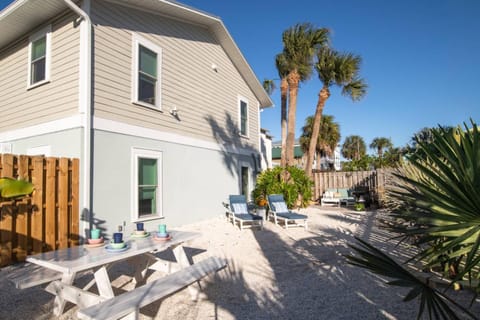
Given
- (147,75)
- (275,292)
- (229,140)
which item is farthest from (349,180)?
(275,292)

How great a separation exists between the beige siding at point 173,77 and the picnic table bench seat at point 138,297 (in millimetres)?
4796

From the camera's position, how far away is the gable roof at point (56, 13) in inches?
266

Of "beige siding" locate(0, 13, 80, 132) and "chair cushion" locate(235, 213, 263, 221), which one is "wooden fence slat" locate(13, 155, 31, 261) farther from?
"chair cushion" locate(235, 213, 263, 221)

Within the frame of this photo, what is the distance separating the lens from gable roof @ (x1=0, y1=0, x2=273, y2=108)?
6750 millimetres

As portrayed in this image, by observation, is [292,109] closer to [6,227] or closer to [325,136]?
[6,227]

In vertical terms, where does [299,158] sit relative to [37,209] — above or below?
above

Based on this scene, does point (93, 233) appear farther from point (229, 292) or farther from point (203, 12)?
point (203, 12)

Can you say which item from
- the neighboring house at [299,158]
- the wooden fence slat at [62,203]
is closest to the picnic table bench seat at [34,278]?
the wooden fence slat at [62,203]

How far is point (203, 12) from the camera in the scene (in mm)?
9711

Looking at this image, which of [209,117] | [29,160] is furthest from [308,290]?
[209,117]

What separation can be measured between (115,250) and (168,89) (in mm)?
6400

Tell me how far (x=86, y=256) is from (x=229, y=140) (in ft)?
30.3

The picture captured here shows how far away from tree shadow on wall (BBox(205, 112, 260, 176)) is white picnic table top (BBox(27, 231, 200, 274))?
24.1ft

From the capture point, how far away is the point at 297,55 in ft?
45.8
